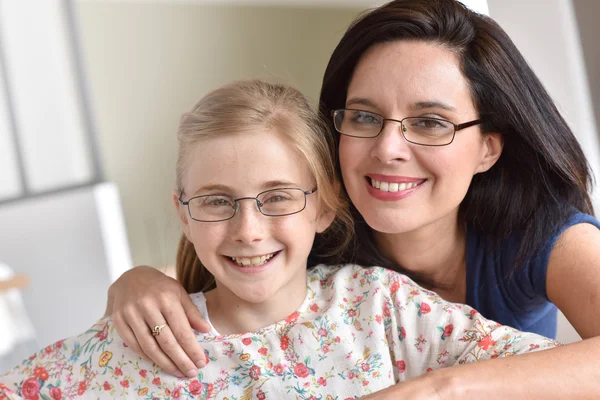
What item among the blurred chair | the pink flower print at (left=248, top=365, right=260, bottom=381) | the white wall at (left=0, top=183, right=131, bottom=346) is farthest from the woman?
the white wall at (left=0, top=183, right=131, bottom=346)

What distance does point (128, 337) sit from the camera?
1526mm

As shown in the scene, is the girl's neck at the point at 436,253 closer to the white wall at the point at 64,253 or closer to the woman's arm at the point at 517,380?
the woman's arm at the point at 517,380

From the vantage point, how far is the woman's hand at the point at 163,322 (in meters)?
1.50

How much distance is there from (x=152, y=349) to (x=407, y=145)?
709 millimetres

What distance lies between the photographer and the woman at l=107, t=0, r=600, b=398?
1615 millimetres

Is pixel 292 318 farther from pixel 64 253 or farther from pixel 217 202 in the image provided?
pixel 64 253

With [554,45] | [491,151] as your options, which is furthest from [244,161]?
[554,45]

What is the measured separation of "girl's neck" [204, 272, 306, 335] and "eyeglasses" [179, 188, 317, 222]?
0.67ft

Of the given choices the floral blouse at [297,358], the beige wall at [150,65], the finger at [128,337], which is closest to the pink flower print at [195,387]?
the floral blouse at [297,358]

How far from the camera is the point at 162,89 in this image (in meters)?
4.41

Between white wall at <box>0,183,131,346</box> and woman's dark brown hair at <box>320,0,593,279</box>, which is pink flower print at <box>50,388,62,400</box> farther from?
white wall at <box>0,183,131,346</box>

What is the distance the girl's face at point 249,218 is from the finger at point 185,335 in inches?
4.8

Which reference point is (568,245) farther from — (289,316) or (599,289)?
(289,316)

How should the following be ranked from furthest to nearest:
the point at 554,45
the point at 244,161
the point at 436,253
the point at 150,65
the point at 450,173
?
1. the point at 150,65
2. the point at 554,45
3. the point at 436,253
4. the point at 450,173
5. the point at 244,161
